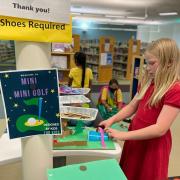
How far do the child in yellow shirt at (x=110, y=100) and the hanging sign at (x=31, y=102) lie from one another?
10.4ft

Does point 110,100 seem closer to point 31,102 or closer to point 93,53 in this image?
point 31,102

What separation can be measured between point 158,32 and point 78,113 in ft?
50.6

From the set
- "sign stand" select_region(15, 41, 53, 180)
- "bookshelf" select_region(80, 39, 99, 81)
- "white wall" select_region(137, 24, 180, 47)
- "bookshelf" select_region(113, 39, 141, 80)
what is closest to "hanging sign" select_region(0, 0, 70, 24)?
"sign stand" select_region(15, 41, 53, 180)

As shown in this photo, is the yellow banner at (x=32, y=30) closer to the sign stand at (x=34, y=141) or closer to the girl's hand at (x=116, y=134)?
the sign stand at (x=34, y=141)

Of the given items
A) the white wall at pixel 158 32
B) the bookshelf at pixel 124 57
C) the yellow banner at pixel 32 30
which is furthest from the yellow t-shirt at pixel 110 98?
the white wall at pixel 158 32

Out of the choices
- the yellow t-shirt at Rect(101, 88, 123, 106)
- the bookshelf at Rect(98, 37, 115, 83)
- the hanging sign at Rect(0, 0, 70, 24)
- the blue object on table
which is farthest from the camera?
the bookshelf at Rect(98, 37, 115, 83)

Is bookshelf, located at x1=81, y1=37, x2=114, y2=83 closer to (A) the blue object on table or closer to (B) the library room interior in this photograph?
(B) the library room interior

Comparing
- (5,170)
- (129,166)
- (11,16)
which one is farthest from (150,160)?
(5,170)

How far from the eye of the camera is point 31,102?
98 centimetres

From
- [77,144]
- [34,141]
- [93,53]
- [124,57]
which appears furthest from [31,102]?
[124,57]

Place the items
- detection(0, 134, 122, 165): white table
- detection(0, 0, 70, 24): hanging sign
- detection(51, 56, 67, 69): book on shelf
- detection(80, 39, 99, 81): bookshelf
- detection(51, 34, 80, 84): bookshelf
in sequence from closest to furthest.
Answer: detection(0, 0, 70, 24): hanging sign → detection(0, 134, 122, 165): white table → detection(51, 34, 80, 84): bookshelf → detection(51, 56, 67, 69): book on shelf → detection(80, 39, 99, 81): bookshelf

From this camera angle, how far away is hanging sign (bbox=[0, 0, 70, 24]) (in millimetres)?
863

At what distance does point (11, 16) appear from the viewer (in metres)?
0.88

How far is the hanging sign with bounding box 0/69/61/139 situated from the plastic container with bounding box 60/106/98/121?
0.52 metres
